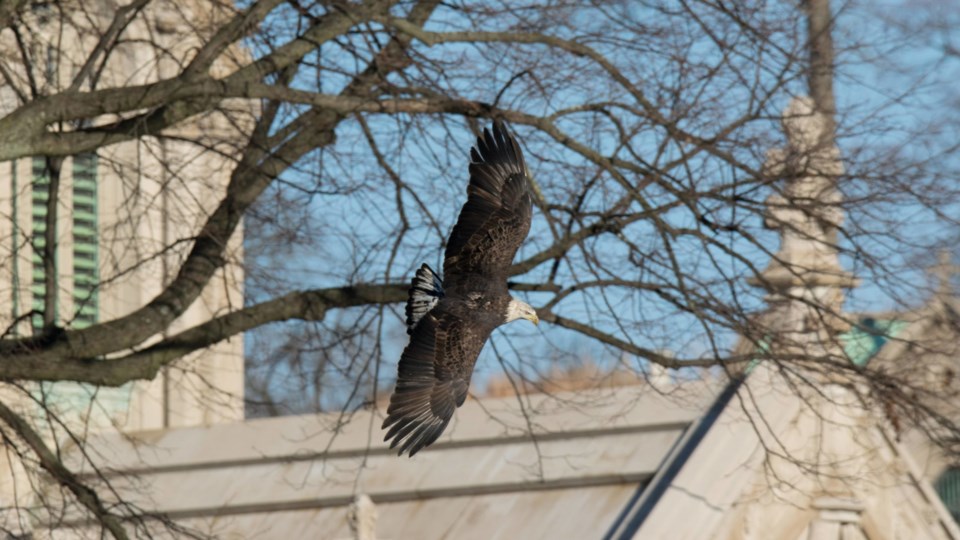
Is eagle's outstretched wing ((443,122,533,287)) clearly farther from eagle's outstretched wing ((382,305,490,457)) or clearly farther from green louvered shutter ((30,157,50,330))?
green louvered shutter ((30,157,50,330))

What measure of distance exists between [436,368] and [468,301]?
0.38 metres

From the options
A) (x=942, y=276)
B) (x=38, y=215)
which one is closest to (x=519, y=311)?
(x=942, y=276)

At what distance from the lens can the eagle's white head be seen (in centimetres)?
1083

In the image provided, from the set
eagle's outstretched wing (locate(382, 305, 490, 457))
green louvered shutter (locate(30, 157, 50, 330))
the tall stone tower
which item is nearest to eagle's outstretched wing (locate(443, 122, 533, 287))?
eagle's outstretched wing (locate(382, 305, 490, 457))

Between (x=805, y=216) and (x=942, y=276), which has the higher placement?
(x=805, y=216)

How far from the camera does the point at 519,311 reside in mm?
10883

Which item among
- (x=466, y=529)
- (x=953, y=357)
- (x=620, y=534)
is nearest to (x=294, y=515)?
(x=466, y=529)

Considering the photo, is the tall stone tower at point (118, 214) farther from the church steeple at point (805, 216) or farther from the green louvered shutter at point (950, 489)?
the green louvered shutter at point (950, 489)

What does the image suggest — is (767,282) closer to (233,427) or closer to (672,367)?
(672,367)

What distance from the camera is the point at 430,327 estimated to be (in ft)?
35.3

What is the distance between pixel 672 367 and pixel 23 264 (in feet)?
23.1

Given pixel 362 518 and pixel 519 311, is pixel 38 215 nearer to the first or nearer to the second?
pixel 362 518

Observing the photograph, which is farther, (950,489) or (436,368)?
(950,489)

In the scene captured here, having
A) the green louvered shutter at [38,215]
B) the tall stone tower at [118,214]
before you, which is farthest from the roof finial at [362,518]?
the green louvered shutter at [38,215]
